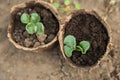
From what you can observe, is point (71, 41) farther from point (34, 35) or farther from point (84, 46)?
point (34, 35)

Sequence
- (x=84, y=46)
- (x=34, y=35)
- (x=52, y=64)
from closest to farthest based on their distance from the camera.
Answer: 1. (x=84, y=46)
2. (x=34, y=35)
3. (x=52, y=64)

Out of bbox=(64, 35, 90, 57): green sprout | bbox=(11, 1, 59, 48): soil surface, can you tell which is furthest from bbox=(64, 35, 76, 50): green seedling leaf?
bbox=(11, 1, 59, 48): soil surface

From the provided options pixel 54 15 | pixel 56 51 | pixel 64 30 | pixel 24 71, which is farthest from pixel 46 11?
pixel 24 71

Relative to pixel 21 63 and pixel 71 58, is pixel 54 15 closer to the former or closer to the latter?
pixel 71 58

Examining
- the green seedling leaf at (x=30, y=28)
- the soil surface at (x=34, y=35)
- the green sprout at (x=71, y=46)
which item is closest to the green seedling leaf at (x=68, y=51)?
the green sprout at (x=71, y=46)

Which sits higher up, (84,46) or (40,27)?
(40,27)

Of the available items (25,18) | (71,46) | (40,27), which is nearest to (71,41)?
(71,46)

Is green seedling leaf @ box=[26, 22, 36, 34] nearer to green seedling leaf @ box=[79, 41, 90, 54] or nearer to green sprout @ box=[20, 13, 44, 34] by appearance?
green sprout @ box=[20, 13, 44, 34]
